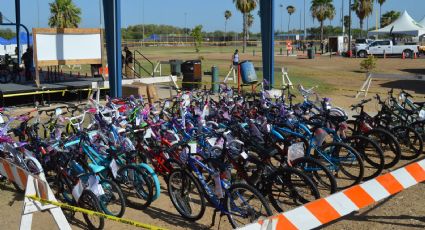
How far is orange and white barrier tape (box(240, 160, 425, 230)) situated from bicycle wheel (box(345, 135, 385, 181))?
2067mm

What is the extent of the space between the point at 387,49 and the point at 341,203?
3873 cm

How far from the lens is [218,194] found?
14.8 ft

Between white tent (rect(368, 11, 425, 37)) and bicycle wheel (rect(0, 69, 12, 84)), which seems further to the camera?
white tent (rect(368, 11, 425, 37))

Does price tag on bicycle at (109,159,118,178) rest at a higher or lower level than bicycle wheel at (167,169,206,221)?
higher

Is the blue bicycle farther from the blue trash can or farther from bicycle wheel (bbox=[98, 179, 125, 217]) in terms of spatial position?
the blue trash can

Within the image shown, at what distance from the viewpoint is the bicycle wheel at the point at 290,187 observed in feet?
15.2

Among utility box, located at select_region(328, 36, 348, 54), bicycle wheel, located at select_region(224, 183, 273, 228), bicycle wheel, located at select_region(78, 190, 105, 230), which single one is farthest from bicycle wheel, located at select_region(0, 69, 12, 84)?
utility box, located at select_region(328, 36, 348, 54)

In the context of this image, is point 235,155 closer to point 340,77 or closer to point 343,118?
point 343,118

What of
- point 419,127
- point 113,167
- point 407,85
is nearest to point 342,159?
point 419,127

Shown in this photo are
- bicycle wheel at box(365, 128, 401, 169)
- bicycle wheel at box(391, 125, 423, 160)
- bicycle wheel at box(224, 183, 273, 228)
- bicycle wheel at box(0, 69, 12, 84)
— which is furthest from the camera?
bicycle wheel at box(0, 69, 12, 84)

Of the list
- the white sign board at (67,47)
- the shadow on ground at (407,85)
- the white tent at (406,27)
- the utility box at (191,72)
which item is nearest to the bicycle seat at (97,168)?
the white sign board at (67,47)

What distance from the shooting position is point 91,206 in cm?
465

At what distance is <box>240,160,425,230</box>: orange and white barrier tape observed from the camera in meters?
2.86

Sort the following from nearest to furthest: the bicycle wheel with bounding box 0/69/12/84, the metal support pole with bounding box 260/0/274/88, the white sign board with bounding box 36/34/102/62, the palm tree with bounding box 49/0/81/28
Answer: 1. the metal support pole with bounding box 260/0/274/88
2. the white sign board with bounding box 36/34/102/62
3. the bicycle wheel with bounding box 0/69/12/84
4. the palm tree with bounding box 49/0/81/28
